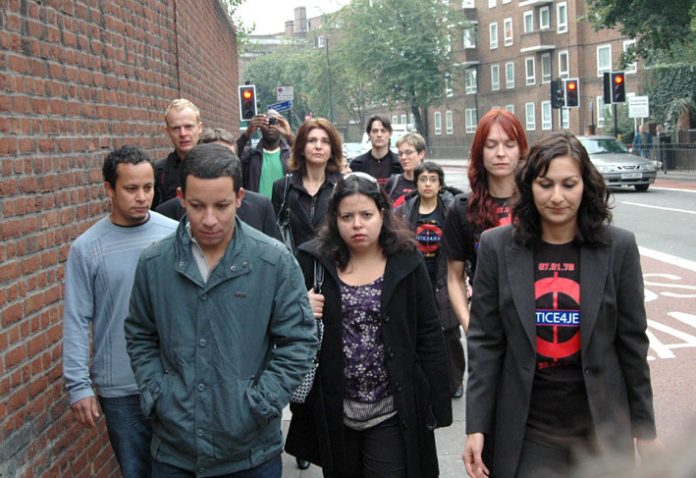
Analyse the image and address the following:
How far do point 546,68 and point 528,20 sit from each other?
4454mm

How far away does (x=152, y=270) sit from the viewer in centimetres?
338

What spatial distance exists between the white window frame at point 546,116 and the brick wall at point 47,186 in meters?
64.1

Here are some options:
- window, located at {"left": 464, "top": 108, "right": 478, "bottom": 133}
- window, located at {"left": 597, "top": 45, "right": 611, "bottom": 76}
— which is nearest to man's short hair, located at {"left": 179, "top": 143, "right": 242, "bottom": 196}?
window, located at {"left": 597, "top": 45, "right": 611, "bottom": 76}

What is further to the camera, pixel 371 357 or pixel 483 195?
pixel 483 195

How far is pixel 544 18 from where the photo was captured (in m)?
68.6

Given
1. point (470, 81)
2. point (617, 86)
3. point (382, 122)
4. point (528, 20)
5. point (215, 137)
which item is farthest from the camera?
point (470, 81)

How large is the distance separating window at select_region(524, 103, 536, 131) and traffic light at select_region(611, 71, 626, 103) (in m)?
33.6

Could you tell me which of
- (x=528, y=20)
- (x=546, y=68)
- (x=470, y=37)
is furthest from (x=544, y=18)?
(x=470, y=37)

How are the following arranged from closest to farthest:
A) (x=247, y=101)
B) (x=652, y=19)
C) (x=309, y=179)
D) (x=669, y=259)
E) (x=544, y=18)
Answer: (x=309, y=179) → (x=669, y=259) → (x=247, y=101) → (x=652, y=19) → (x=544, y=18)

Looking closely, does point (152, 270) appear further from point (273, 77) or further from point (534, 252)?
point (273, 77)

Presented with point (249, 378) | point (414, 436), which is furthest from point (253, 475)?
point (414, 436)

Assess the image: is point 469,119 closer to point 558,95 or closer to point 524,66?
point 524,66

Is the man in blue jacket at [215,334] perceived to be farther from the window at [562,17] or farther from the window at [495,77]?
the window at [495,77]

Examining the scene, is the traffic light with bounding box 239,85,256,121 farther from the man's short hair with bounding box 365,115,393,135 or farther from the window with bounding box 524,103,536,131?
the window with bounding box 524,103,536,131
